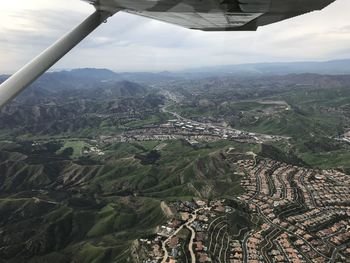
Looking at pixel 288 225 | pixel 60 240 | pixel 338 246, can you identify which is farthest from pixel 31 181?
pixel 338 246

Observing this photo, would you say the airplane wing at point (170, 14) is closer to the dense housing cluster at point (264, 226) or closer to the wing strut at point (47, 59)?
the wing strut at point (47, 59)

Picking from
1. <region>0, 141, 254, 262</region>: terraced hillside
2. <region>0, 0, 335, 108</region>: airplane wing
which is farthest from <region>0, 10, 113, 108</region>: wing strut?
<region>0, 141, 254, 262</region>: terraced hillside

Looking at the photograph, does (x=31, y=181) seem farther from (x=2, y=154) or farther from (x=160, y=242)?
(x=160, y=242)

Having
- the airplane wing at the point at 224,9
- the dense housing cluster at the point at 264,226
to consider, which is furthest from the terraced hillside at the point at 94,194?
the airplane wing at the point at 224,9

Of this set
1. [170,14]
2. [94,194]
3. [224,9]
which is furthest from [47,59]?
[94,194]

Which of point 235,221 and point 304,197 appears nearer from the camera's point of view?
point 235,221

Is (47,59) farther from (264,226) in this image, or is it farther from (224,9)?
(264,226)

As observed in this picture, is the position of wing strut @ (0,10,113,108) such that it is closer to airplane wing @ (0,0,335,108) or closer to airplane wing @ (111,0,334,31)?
airplane wing @ (0,0,335,108)
